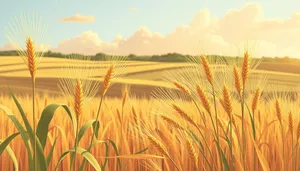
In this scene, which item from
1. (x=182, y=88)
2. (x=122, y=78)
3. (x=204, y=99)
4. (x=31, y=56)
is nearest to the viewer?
(x=31, y=56)

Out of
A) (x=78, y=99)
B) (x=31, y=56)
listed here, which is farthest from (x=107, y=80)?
(x=31, y=56)

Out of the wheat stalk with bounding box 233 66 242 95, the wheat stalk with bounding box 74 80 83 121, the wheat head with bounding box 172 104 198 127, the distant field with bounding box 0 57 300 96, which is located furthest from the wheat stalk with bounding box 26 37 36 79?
the distant field with bounding box 0 57 300 96

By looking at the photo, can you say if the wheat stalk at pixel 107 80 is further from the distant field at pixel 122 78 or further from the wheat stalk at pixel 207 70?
the distant field at pixel 122 78

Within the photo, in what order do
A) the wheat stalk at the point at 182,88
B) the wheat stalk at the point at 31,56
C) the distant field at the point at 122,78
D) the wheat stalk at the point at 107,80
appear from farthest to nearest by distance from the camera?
the distant field at the point at 122,78, the wheat stalk at the point at 182,88, the wheat stalk at the point at 107,80, the wheat stalk at the point at 31,56

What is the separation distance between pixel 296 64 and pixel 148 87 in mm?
21535

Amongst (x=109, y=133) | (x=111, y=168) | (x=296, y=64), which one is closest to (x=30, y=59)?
(x=111, y=168)

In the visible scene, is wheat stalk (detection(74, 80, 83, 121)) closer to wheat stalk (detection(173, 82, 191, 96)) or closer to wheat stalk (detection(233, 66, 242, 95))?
wheat stalk (detection(173, 82, 191, 96))

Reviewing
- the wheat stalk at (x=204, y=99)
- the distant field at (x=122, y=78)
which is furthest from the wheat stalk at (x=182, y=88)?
the distant field at (x=122, y=78)

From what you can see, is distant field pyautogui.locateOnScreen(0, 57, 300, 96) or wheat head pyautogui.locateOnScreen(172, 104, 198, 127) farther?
distant field pyautogui.locateOnScreen(0, 57, 300, 96)

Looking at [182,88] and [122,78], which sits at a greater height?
[182,88]

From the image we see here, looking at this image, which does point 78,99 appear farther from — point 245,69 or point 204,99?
point 245,69

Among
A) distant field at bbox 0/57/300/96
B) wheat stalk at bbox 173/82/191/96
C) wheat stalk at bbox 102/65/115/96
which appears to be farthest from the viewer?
distant field at bbox 0/57/300/96

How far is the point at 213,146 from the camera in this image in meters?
2.15

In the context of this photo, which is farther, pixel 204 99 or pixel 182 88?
pixel 182 88
